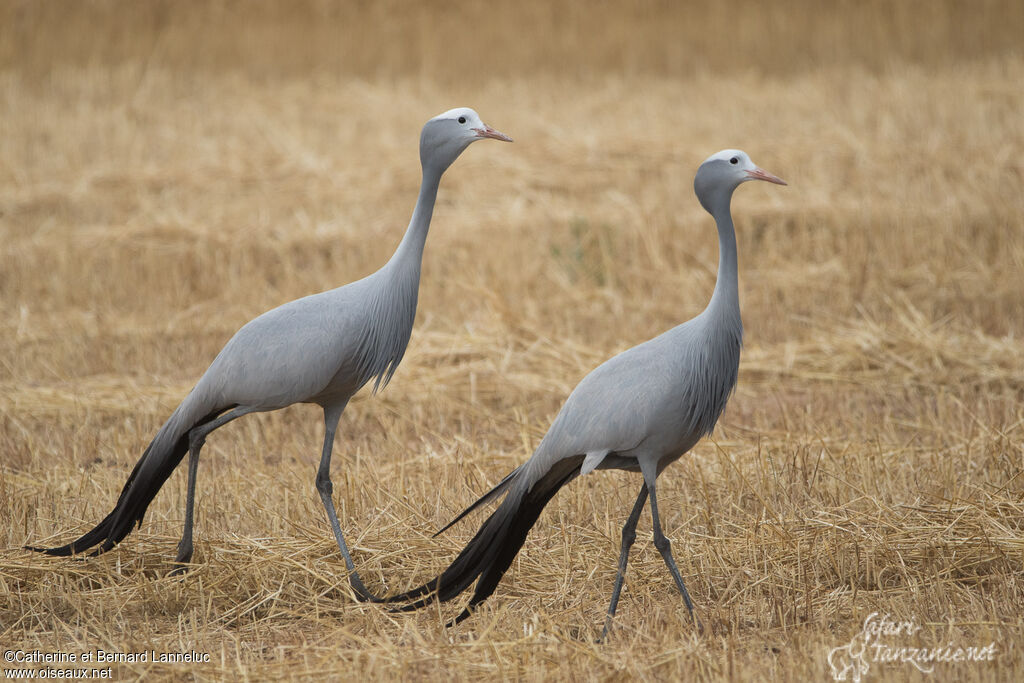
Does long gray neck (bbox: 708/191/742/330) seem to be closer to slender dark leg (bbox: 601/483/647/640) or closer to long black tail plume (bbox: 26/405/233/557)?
slender dark leg (bbox: 601/483/647/640)

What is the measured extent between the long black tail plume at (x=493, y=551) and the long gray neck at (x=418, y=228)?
0.85 metres

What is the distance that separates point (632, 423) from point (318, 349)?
108 cm

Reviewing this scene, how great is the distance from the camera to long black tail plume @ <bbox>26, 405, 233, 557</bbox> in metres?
3.80

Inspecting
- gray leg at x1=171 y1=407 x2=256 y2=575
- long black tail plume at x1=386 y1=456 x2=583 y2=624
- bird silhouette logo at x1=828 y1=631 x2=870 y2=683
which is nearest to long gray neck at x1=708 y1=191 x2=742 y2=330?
long black tail plume at x1=386 y1=456 x2=583 y2=624

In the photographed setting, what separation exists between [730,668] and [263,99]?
11.7 metres

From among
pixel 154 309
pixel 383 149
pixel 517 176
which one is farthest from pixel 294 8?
pixel 154 309

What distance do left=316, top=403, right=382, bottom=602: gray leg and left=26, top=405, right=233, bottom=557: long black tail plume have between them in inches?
13.9

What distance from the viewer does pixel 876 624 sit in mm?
3318

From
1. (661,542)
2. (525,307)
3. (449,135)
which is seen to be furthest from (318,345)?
(525,307)

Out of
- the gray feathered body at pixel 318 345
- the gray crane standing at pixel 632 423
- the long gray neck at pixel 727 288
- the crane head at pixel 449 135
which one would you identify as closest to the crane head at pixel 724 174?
the gray crane standing at pixel 632 423

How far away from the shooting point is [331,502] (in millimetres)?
3902

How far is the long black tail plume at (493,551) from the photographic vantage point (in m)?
3.38

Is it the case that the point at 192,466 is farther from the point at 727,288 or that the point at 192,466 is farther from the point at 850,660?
the point at 850,660

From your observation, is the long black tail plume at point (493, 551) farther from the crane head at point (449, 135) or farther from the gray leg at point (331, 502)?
the crane head at point (449, 135)
